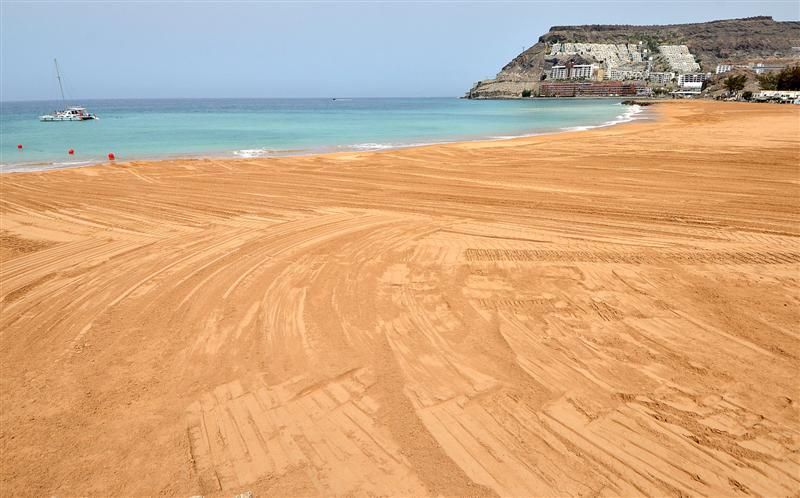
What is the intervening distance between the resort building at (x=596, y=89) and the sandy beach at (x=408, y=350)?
522ft

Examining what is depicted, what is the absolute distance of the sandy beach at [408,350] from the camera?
314 cm

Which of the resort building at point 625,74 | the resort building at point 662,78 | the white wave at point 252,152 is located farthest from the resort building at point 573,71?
the white wave at point 252,152

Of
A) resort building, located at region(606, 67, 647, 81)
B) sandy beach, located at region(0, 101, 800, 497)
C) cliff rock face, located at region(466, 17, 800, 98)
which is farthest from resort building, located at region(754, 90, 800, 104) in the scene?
cliff rock face, located at region(466, 17, 800, 98)

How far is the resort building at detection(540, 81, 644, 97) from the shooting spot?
146475 mm

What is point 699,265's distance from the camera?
253 inches

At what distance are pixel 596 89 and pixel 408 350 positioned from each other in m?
174

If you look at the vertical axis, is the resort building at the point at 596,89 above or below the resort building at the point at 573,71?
below

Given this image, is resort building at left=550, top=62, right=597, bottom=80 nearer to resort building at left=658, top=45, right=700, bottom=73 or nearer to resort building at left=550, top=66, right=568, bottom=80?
resort building at left=550, top=66, right=568, bottom=80

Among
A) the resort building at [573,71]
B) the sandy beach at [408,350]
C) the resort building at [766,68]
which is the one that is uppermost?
the resort building at [573,71]

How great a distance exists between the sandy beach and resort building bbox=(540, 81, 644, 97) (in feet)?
522

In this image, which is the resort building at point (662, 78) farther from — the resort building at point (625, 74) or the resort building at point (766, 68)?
→ the resort building at point (766, 68)

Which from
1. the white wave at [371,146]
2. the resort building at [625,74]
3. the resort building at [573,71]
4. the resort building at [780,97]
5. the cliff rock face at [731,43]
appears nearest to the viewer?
the white wave at [371,146]

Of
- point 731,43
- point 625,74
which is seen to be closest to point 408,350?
point 625,74

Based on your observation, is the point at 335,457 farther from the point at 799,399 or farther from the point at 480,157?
the point at 480,157
